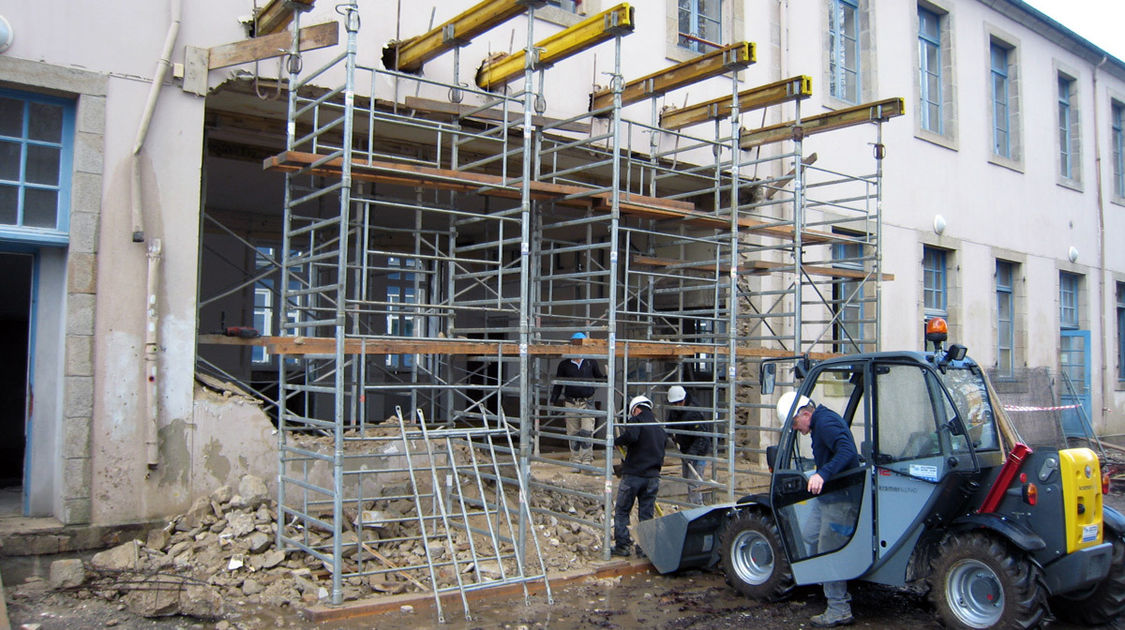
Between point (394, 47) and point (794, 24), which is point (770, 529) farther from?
point (794, 24)

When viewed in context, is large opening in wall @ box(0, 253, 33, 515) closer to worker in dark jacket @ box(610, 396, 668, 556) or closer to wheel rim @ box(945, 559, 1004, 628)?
worker in dark jacket @ box(610, 396, 668, 556)

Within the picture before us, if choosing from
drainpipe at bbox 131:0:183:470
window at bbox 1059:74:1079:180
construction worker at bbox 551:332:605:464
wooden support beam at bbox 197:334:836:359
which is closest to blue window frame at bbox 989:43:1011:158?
window at bbox 1059:74:1079:180

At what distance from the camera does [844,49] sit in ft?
46.1

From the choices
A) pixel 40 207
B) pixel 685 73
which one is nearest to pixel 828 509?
pixel 685 73

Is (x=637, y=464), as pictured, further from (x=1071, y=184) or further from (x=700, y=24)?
(x=1071, y=184)

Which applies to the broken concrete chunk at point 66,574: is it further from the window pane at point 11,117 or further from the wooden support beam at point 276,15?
the wooden support beam at point 276,15

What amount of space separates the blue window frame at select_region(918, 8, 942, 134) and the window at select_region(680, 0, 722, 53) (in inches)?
193

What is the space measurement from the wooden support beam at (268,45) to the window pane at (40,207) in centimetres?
173

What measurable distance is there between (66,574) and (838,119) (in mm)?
9207

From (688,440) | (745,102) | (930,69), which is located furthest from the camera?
(930,69)

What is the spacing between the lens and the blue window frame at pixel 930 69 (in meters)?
15.5

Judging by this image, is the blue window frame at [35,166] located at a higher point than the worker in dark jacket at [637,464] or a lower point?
higher

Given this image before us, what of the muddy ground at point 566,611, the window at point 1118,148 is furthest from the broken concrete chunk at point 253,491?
the window at point 1118,148

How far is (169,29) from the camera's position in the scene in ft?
25.9
